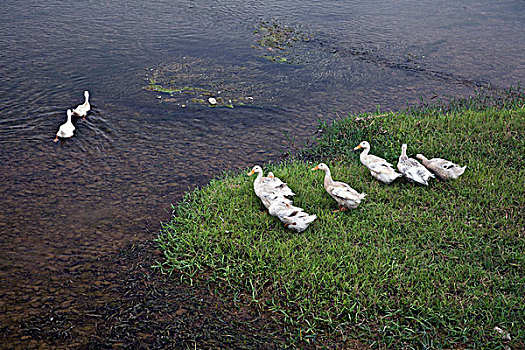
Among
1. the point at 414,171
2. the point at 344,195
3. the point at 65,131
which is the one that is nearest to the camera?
the point at 344,195

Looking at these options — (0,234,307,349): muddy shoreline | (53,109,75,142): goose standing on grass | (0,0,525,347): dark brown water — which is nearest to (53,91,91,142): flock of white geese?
(53,109,75,142): goose standing on grass

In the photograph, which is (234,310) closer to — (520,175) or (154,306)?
(154,306)

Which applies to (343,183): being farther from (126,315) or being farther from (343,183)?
(126,315)

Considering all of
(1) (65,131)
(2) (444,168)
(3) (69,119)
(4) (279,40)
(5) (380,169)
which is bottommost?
(1) (65,131)

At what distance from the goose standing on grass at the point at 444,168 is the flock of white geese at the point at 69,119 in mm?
7390

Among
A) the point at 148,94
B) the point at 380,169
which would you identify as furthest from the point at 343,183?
the point at 148,94

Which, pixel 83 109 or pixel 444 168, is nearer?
pixel 444 168

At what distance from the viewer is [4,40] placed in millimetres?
13234

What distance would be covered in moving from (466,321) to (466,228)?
69.0 inches

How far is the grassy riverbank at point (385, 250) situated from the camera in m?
5.10

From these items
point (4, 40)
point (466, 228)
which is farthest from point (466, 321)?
point (4, 40)

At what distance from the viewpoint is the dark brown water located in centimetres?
661

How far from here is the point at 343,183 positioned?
22.4 feet

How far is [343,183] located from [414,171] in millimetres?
1389
